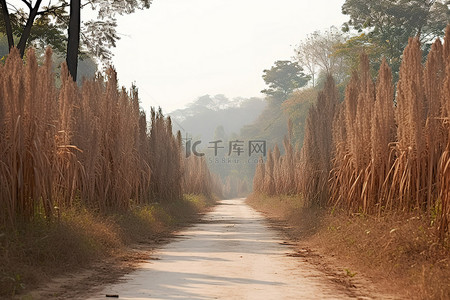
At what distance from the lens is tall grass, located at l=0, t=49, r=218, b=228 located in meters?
7.76

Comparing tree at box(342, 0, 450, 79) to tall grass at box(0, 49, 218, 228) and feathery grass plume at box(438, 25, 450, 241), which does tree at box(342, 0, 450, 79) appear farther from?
feathery grass plume at box(438, 25, 450, 241)

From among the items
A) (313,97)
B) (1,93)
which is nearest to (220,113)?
(313,97)

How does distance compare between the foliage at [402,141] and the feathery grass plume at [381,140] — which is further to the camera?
the feathery grass plume at [381,140]

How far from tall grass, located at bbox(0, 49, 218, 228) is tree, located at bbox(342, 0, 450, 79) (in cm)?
1850

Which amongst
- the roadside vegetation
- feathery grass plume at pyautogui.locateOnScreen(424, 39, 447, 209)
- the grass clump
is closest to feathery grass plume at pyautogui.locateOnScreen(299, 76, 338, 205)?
the roadside vegetation

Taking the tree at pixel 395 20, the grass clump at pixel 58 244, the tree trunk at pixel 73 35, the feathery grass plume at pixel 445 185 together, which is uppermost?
the tree at pixel 395 20

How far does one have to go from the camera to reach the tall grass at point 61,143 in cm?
776

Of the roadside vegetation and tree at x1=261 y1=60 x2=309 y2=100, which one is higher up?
tree at x1=261 y1=60 x2=309 y2=100

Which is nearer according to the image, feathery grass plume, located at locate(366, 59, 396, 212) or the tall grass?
the tall grass

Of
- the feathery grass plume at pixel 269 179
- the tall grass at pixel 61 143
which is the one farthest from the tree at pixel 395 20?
the tall grass at pixel 61 143

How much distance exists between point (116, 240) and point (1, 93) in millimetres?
3368

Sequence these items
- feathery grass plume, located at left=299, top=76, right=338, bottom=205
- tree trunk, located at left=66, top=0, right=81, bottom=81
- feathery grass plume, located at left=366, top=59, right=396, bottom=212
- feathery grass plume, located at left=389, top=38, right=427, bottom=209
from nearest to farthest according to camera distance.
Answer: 1. feathery grass plume, located at left=389, top=38, right=427, bottom=209
2. feathery grass plume, located at left=366, top=59, right=396, bottom=212
3. feathery grass plume, located at left=299, top=76, right=338, bottom=205
4. tree trunk, located at left=66, top=0, right=81, bottom=81

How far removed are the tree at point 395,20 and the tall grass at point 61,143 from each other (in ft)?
60.7

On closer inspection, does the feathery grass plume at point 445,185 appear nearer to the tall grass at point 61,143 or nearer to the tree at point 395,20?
the tall grass at point 61,143
